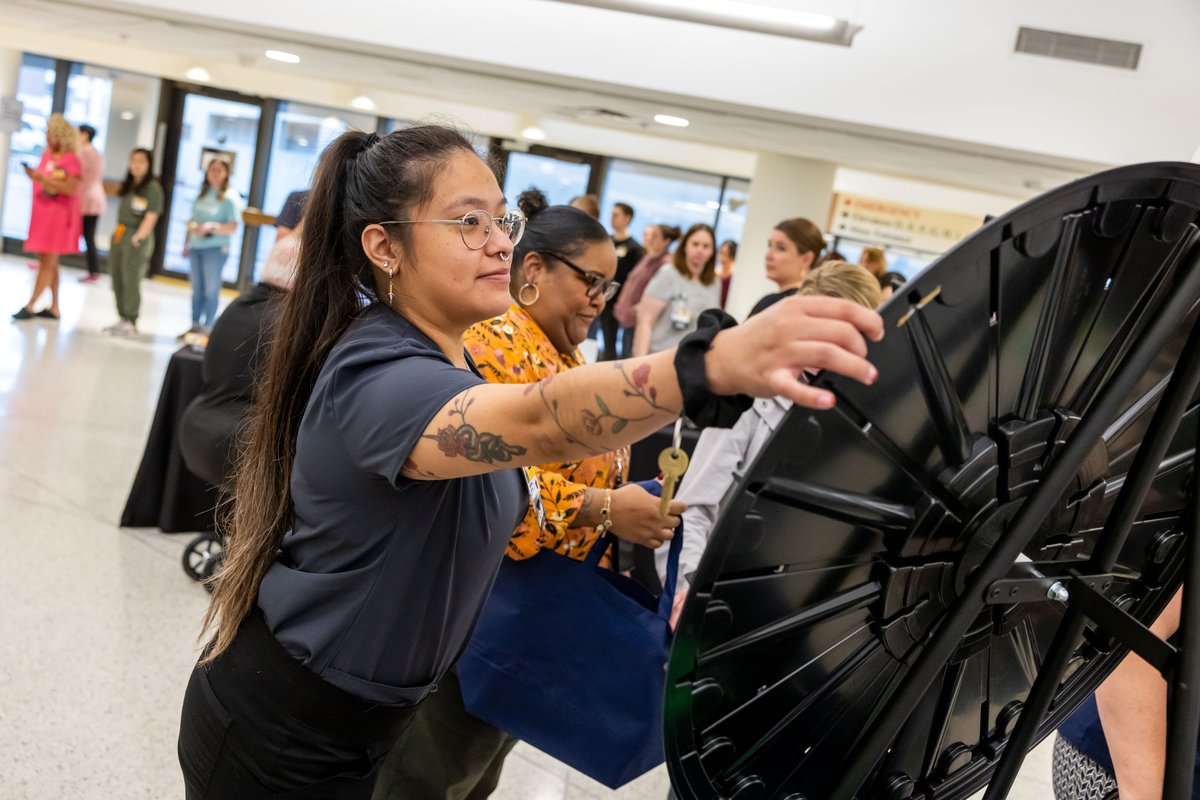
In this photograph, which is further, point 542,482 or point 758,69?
point 758,69

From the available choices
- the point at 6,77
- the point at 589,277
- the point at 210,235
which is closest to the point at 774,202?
the point at 210,235

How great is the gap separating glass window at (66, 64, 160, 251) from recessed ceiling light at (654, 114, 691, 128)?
9.31 meters

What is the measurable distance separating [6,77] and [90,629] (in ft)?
40.9

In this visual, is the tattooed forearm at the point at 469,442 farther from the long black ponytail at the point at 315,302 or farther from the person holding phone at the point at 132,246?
the person holding phone at the point at 132,246

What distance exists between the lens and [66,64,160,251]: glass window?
47.8 feet

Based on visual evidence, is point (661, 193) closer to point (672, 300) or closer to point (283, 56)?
point (283, 56)

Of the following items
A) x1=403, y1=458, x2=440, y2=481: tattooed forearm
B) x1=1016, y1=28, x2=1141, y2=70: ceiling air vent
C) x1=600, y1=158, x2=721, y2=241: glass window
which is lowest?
x1=403, y1=458, x2=440, y2=481: tattooed forearm

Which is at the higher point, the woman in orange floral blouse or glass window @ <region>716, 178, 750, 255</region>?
glass window @ <region>716, 178, 750, 255</region>

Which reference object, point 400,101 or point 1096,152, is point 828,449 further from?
point 400,101

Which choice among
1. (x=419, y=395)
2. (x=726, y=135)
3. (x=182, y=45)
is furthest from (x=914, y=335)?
(x=182, y=45)

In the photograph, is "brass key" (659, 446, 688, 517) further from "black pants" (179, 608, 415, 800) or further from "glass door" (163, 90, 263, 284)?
"glass door" (163, 90, 263, 284)

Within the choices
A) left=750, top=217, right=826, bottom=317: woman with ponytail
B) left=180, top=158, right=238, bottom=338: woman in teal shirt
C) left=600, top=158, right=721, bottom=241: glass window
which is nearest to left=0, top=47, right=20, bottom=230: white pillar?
left=180, top=158, right=238, bottom=338: woman in teal shirt

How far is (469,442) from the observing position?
3.14ft

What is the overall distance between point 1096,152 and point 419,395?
603cm
